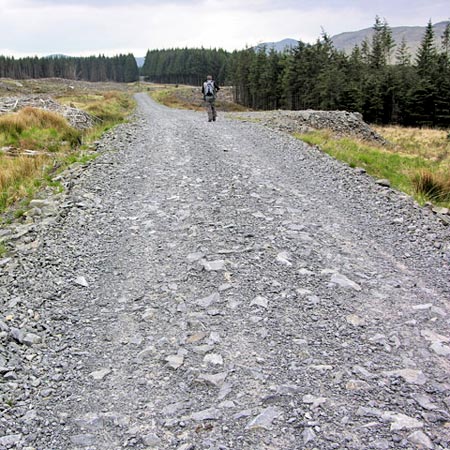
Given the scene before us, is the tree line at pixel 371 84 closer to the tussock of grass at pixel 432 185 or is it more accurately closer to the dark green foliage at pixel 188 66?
the tussock of grass at pixel 432 185

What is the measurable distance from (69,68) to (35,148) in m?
187

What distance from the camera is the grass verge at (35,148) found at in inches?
384

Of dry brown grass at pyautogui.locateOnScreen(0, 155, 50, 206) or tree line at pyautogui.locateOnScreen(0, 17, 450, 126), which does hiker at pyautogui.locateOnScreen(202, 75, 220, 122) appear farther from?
tree line at pyautogui.locateOnScreen(0, 17, 450, 126)

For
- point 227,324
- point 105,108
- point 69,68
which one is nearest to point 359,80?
point 105,108

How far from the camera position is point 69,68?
588ft

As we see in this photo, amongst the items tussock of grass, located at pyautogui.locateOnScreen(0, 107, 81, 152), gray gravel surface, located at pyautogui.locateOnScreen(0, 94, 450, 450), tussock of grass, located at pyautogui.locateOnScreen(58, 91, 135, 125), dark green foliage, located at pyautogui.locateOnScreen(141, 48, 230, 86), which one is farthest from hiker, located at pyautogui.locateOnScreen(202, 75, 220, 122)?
dark green foliage, located at pyautogui.locateOnScreen(141, 48, 230, 86)

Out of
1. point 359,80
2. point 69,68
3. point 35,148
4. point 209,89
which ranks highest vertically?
point 69,68

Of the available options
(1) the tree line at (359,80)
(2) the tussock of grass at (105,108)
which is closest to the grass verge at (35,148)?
(2) the tussock of grass at (105,108)

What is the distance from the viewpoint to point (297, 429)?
120 inches

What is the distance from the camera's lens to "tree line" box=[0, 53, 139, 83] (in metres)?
163

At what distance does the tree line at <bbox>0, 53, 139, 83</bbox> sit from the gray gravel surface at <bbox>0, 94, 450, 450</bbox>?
593ft

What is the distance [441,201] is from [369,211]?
2660mm

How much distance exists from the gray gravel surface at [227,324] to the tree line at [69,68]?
181 meters

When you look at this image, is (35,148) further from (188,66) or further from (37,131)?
(188,66)
